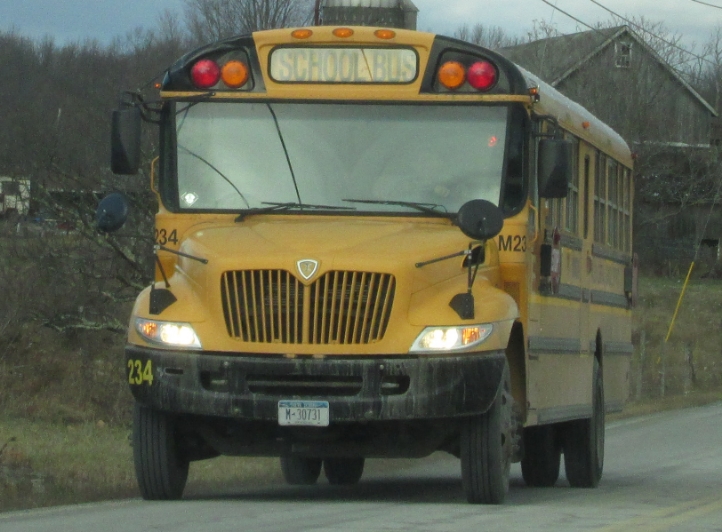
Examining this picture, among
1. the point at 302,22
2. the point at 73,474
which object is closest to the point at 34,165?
the point at 73,474

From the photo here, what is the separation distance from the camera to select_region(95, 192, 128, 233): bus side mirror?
8531mm

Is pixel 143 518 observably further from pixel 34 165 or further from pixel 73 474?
pixel 34 165

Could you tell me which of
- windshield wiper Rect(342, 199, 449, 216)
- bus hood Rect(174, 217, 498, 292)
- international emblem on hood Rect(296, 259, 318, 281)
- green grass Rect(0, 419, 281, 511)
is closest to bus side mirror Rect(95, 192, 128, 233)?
bus hood Rect(174, 217, 498, 292)

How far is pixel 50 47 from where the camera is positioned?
197 ft

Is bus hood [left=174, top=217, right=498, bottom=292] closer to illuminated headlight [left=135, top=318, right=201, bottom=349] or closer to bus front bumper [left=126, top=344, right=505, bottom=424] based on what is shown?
illuminated headlight [left=135, top=318, right=201, bottom=349]

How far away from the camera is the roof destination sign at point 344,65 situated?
29.7 ft

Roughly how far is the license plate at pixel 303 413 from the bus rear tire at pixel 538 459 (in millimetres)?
4033

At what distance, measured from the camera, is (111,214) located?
28.1ft

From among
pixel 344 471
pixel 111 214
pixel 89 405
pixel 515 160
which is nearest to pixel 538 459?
pixel 344 471

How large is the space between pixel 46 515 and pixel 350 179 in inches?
101

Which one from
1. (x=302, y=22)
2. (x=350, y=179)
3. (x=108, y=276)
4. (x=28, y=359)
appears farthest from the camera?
(x=302, y=22)

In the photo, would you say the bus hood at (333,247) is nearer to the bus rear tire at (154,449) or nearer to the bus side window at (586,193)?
the bus rear tire at (154,449)

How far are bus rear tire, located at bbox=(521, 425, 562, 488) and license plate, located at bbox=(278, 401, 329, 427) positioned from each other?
13.2 ft

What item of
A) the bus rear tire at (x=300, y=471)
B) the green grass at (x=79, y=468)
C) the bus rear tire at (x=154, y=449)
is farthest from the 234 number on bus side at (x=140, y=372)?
the bus rear tire at (x=300, y=471)
